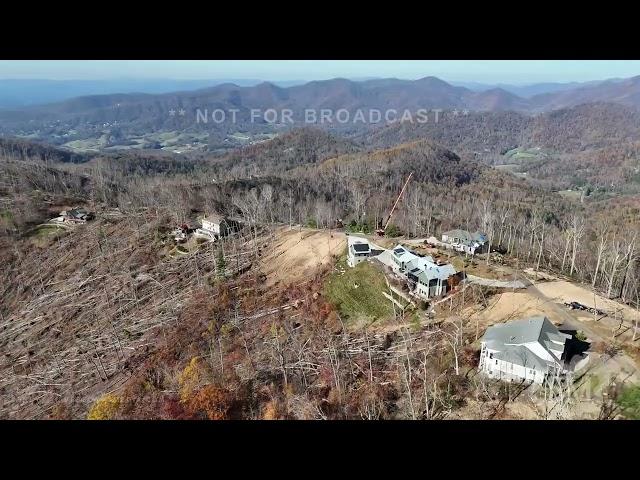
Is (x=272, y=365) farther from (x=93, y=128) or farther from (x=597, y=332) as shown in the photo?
(x=93, y=128)

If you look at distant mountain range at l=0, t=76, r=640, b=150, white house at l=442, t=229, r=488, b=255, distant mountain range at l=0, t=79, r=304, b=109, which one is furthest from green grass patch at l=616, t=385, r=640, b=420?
distant mountain range at l=0, t=79, r=304, b=109

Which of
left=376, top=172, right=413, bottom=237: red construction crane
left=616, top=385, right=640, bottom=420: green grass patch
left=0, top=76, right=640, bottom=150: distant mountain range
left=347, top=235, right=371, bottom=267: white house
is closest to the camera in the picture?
left=616, top=385, right=640, bottom=420: green grass patch

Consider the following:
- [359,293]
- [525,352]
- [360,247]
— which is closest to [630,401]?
[525,352]

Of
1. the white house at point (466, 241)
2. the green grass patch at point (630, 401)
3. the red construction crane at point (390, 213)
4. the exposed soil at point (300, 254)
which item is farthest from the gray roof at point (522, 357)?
the red construction crane at point (390, 213)

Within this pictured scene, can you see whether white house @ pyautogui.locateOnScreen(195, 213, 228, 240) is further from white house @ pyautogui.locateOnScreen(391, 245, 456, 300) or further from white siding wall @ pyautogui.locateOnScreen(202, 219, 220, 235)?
white house @ pyautogui.locateOnScreen(391, 245, 456, 300)

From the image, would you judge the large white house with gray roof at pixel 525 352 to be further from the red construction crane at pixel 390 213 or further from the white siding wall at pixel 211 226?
the white siding wall at pixel 211 226

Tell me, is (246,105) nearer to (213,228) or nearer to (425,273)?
(213,228)
